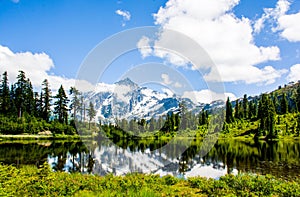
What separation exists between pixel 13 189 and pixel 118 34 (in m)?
16.5

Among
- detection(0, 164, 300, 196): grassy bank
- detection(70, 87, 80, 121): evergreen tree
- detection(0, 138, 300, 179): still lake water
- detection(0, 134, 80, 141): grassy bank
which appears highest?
detection(70, 87, 80, 121): evergreen tree

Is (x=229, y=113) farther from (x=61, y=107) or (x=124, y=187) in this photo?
(x=124, y=187)

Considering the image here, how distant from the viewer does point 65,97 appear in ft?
330

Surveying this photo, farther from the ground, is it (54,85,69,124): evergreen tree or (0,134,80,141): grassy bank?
(54,85,69,124): evergreen tree

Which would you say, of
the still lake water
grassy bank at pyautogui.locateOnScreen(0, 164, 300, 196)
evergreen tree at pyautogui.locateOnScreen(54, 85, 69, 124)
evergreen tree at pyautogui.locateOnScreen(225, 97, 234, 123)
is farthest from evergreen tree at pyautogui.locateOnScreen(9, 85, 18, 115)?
evergreen tree at pyautogui.locateOnScreen(225, 97, 234, 123)

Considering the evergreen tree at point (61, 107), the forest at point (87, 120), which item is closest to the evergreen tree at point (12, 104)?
the forest at point (87, 120)

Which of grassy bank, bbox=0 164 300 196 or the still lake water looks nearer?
grassy bank, bbox=0 164 300 196

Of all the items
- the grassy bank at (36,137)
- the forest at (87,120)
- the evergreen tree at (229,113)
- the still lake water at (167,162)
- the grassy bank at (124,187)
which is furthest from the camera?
the evergreen tree at (229,113)

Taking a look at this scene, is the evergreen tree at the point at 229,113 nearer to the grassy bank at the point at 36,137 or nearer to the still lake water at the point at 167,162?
the grassy bank at the point at 36,137

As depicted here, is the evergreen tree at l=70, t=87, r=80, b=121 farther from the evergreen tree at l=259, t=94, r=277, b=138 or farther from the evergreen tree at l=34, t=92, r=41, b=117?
the evergreen tree at l=259, t=94, r=277, b=138

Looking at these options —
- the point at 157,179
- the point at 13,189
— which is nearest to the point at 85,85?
the point at 157,179

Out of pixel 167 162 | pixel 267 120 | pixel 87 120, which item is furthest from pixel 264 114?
pixel 167 162

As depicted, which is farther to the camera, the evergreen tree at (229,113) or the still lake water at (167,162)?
the evergreen tree at (229,113)

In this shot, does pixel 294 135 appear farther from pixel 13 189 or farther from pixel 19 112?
pixel 13 189
